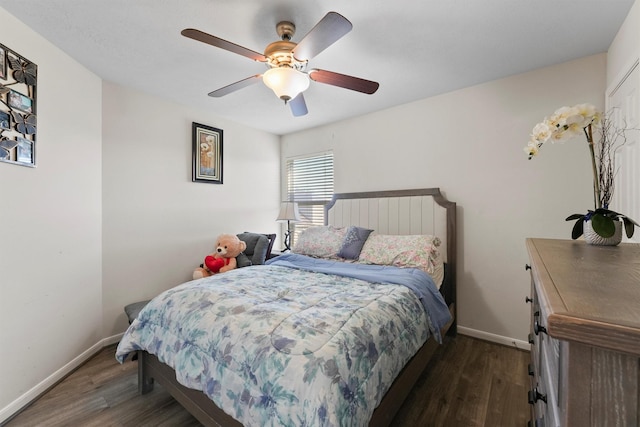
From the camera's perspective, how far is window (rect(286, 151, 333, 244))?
3812 millimetres

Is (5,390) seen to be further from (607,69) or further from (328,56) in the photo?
(607,69)

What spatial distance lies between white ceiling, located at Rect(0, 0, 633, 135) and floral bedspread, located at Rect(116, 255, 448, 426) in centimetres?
170

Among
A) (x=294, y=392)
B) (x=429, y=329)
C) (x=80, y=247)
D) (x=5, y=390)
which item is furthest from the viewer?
(x=80, y=247)

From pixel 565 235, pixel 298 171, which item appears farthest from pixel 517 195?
pixel 298 171

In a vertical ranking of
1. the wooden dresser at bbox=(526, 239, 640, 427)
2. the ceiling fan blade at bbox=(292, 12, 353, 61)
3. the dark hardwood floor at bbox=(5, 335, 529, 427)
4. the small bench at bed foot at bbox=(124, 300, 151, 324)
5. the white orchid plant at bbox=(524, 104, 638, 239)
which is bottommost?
the dark hardwood floor at bbox=(5, 335, 529, 427)

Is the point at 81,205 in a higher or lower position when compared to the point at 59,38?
lower

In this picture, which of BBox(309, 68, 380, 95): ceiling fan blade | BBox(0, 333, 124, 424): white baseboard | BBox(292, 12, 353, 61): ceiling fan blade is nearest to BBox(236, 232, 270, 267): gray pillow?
BBox(0, 333, 124, 424): white baseboard

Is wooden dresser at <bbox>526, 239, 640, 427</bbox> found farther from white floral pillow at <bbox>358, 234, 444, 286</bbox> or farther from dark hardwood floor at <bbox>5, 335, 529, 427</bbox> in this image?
white floral pillow at <bbox>358, 234, 444, 286</bbox>

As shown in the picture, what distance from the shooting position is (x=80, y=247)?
87.8 inches

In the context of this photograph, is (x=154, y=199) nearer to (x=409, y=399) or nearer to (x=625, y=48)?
(x=409, y=399)

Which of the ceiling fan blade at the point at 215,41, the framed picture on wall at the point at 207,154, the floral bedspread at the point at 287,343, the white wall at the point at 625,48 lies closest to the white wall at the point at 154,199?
the framed picture on wall at the point at 207,154

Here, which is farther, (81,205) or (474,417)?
(81,205)

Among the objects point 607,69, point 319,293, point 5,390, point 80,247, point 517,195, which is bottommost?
point 5,390

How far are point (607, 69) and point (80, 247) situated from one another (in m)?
4.35
